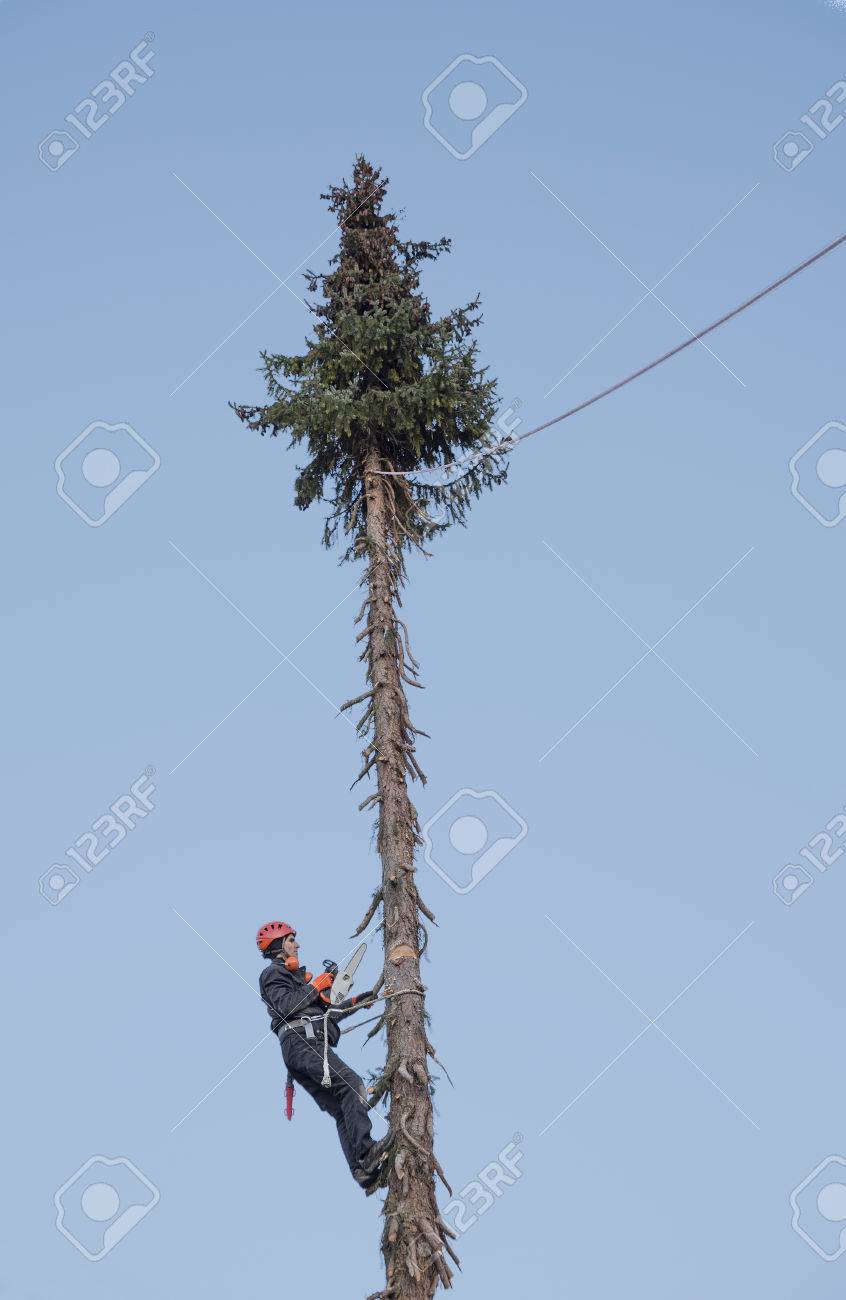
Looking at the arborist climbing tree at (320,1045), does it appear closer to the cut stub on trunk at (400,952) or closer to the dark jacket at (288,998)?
the dark jacket at (288,998)

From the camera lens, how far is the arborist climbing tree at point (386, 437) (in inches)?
388

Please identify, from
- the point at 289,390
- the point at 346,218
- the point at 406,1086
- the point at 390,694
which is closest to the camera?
the point at 406,1086

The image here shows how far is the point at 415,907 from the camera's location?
9719 millimetres

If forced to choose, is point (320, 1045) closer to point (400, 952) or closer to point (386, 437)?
point (400, 952)

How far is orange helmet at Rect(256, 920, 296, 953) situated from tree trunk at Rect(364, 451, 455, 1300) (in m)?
1.05

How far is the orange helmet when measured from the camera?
400 inches

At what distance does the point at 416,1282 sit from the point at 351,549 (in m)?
6.96

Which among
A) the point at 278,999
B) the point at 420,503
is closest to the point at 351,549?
the point at 420,503

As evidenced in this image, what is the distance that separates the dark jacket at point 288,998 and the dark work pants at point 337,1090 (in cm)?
12

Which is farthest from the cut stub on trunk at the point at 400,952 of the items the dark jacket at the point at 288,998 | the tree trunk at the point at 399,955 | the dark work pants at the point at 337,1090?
the dark work pants at the point at 337,1090

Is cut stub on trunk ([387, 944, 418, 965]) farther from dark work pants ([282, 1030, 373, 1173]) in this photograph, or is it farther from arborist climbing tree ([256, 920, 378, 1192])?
dark work pants ([282, 1030, 373, 1173])

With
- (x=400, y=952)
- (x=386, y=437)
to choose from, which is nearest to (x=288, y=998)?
(x=400, y=952)

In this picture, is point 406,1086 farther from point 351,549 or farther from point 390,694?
point 351,549

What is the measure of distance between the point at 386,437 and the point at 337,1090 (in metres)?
6.31
